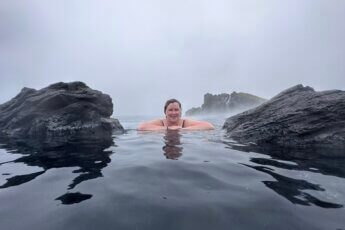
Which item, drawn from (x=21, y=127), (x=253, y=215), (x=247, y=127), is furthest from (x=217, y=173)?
(x=21, y=127)

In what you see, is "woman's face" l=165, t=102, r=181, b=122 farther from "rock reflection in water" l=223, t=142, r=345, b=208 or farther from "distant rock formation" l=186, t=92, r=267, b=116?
"distant rock formation" l=186, t=92, r=267, b=116

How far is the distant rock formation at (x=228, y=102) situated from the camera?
65250 mm

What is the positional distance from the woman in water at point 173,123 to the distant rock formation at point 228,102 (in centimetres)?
5119

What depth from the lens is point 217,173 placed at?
3986mm

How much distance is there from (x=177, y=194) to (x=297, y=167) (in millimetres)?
2748

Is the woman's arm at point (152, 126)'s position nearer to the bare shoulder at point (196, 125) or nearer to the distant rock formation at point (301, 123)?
the bare shoulder at point (196, 125)

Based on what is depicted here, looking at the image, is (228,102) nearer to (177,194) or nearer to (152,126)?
(152,126)

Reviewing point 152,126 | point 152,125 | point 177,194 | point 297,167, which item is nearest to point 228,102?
point 152,125

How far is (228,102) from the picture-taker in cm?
7238

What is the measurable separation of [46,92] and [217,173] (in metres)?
14.2

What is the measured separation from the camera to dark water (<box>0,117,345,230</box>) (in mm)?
2480

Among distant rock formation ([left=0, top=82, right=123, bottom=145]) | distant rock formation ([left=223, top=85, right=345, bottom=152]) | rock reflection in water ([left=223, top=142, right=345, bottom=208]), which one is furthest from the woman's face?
rock reflection in water ([left=223, top=142, right=345, bottom=208])

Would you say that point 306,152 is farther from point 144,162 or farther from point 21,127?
point 21,127

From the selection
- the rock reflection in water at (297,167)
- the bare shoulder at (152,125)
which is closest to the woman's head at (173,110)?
the bare shoulder at (152,125)
